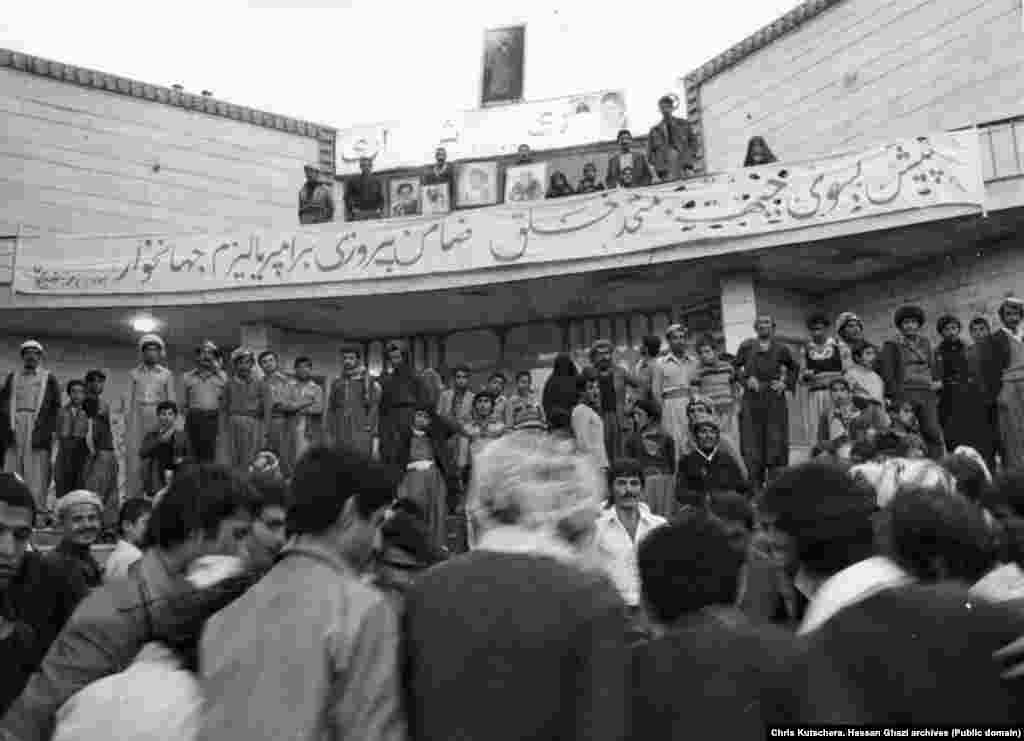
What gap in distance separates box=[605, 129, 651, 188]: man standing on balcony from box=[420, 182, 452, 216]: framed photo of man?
3.23 metres

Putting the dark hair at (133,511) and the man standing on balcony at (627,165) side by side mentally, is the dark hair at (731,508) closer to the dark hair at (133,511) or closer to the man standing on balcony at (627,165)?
the dark hair at (133,511)

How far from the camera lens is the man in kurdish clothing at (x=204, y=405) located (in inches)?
423

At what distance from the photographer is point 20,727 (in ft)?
6.81

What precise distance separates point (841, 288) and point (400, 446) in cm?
738

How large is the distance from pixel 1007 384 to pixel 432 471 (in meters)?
5.18

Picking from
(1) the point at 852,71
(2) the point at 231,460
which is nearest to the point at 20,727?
(2) the point at 231,460

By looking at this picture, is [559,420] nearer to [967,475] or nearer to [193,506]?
[967,475]

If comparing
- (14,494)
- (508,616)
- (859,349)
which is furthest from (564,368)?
(508,616)

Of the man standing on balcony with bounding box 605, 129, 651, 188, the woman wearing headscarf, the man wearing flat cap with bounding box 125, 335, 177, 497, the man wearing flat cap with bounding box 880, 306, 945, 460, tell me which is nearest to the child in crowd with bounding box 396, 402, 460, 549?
Answer: the woman wearing headscarf

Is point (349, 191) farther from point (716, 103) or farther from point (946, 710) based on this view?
point (946, 710)

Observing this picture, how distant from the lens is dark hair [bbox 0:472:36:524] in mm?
3149

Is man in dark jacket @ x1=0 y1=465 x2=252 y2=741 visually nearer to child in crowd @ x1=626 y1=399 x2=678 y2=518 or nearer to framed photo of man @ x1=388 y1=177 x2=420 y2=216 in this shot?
child in crowd @ x1=626 y1=399 x2=678 y2=518

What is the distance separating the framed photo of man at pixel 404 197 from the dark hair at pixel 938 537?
1602 centimetres

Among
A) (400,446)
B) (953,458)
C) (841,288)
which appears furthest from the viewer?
(841,288)
